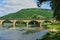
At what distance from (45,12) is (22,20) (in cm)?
7390

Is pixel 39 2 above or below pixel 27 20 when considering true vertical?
above

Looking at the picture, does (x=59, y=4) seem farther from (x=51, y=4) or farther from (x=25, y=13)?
(x=25, y=13)

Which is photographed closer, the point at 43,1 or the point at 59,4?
the point at 59,4

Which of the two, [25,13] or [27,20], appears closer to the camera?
[27,20]

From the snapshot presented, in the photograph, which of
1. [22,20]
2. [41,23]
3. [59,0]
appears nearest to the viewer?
[59,0]

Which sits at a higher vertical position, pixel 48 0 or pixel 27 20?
pixel 48 0

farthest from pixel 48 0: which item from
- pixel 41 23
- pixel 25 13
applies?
pixel 25 13

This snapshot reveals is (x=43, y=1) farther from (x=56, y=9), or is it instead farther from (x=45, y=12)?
(x=45, y=12)

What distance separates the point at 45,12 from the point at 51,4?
575 ft

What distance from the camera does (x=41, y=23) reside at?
117062mm

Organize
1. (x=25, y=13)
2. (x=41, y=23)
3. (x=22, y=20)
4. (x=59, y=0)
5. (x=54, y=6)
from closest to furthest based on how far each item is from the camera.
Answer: (x=59, y=0) < (x=54, y=6) < (x=41, y=23) < (x=22, y=20) < (x=25, y=13)

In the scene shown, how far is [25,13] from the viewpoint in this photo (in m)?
196

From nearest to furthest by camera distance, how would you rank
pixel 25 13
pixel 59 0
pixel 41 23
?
pixel 59 0, pixel 41 23, pixel 25 13

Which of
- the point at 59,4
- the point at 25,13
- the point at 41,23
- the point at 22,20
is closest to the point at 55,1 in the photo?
the point at 59,4
